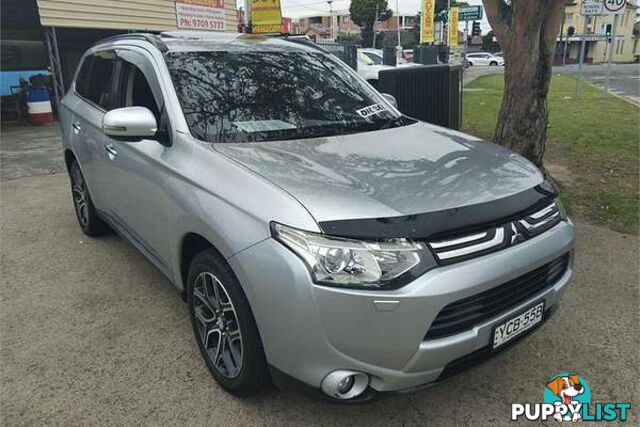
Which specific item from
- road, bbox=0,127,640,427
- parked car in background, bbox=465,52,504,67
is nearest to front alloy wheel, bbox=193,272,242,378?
road, bbox=0,127,640,427

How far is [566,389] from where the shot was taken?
2.65 metres

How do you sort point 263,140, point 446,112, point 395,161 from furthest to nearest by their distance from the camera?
point 446,112, point 263,140, point 395,161

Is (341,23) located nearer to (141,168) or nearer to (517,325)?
(141,168)

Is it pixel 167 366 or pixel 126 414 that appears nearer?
pixel 126 414

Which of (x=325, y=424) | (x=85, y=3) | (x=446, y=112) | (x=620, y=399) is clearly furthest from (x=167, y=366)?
(x=85, y=3)

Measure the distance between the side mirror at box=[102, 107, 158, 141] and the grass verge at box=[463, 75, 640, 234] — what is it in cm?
429

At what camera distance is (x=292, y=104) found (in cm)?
315

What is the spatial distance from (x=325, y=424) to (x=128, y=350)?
134cm

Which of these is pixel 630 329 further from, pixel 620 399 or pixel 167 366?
pixel 167 366

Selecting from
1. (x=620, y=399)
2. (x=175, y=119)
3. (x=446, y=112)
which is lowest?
(x=620, y=399)

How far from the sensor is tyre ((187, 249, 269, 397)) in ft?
7.31

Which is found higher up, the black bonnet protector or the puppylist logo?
the black bonnet protector

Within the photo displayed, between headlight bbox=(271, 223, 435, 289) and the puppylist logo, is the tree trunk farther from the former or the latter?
headlight bbox=(271, 223, 435, 289)

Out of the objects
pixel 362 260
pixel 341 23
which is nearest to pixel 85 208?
pixel 362 260
